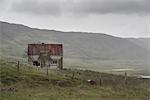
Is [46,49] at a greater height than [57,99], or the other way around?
[46,49]

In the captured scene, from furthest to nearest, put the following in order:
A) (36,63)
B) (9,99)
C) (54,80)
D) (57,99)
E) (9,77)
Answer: (36,63), (54,80), (9,77), (57,99), (9,99)

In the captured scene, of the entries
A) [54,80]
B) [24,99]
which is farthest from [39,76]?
[24,99]

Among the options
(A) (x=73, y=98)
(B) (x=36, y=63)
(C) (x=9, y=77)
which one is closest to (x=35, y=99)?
(A) (x=73, y=98)

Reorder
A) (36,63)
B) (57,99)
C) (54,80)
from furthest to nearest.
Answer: (36,63)
(54,80)
(57,99)

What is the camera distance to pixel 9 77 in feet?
139

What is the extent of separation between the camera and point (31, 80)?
44000 mm

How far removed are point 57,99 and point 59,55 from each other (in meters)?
59.5

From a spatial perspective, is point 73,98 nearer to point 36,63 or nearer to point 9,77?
point 9,77

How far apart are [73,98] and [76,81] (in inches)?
819

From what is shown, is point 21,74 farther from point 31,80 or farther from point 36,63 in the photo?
point 36,63

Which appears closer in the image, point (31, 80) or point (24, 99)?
point (24, 99)

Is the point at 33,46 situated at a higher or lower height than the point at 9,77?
higher

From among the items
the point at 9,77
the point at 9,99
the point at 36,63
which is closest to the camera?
the point at 9,99

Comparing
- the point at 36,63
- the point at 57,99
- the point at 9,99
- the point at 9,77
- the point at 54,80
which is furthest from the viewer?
the point at 36,63
